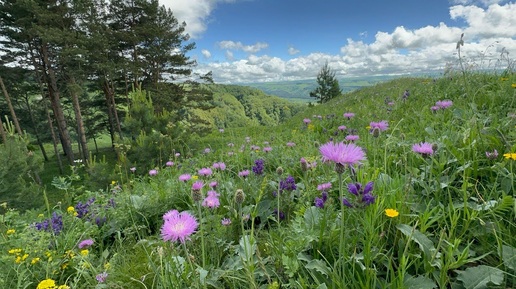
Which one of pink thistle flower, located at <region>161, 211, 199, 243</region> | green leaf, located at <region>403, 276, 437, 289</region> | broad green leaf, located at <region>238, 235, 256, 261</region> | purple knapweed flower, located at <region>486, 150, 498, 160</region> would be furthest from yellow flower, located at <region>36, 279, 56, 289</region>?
purple knapweed flower, located at <region>486, 150, 498, 160</region>

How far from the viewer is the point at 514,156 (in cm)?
A: 156

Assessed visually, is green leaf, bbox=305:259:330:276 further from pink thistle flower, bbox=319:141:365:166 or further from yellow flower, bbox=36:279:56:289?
yellow flower, bbox=36:279:56:289

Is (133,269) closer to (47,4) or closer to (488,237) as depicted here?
(488,237)

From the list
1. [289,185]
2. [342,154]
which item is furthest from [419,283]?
[289,185]

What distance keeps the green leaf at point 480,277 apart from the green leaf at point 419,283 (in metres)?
0.13

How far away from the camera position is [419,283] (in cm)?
113

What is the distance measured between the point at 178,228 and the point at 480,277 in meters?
1.24

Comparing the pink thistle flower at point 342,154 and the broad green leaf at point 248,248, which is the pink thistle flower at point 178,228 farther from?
the pink thistle flower at point 342,154

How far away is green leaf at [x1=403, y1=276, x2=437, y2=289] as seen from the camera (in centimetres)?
110

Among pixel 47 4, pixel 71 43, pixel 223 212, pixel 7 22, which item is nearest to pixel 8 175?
pixel 223 212

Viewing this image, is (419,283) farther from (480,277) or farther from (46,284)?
(46,284)

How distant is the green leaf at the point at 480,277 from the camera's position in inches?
42.4

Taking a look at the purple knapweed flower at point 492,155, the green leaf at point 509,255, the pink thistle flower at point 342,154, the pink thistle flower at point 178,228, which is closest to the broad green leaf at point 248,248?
the pink thistle flower at point 178,228

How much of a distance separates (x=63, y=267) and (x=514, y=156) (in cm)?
298
